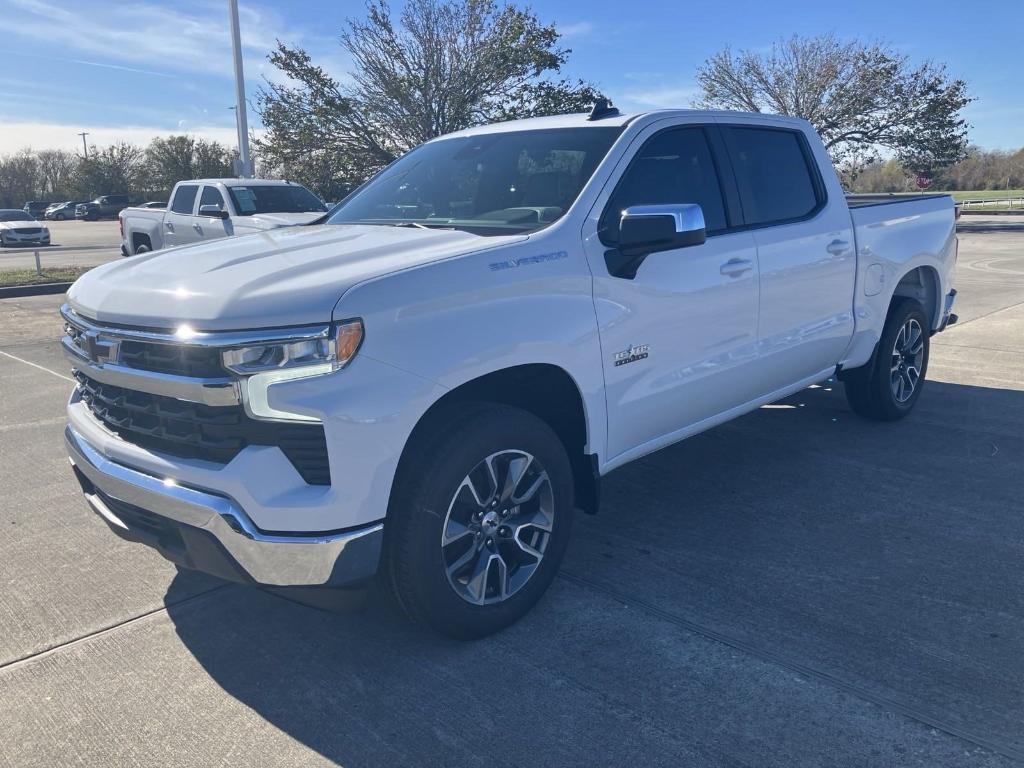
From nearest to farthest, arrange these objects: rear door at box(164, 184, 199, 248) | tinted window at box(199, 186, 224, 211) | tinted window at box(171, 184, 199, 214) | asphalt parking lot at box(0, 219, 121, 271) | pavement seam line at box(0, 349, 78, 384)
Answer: pavement seam line at box(0, 349, 78, 384) → tinted window at box(199, 186, 224, 211) → rear door at box(164, 184, 199, 248) → tinted window at box(171, 184, 199, 214) → asphalt parking lot at box(0, 219, 121, 271)

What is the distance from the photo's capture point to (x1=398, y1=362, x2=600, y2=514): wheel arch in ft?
10.2

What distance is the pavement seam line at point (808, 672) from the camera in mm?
2596

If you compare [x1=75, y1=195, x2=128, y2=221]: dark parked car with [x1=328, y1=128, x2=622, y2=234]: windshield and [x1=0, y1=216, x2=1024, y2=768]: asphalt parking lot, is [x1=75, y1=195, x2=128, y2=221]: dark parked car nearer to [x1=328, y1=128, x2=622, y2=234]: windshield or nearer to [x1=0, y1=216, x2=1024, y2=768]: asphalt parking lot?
[x1=0, y1=216, x2=1024, y2=768]: asphalt parking lot

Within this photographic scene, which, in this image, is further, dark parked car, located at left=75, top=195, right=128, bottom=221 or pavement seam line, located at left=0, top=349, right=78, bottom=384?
dark parked car, located at left=75, top=195, right=128, bottom=221

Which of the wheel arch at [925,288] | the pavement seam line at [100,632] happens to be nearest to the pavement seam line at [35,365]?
the pavement seam line at [100,632]

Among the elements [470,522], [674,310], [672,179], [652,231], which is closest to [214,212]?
[672,179]

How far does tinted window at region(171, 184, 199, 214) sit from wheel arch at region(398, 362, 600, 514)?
12.5m

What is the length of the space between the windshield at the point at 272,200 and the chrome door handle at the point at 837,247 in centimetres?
1032

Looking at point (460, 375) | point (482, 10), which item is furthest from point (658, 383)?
point (482, 10)

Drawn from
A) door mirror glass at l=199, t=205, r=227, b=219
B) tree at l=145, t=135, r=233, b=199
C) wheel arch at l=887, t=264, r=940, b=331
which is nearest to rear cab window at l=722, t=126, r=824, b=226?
wheel arch at l=887, t=264, r=940, b=331

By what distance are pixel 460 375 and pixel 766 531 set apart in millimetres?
2036

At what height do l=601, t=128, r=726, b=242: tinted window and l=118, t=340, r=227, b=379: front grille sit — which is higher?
l=601, t=128, r=726, b=242: tinted window

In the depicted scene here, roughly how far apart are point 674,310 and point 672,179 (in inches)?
27.2

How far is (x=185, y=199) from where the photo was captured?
585 inches
